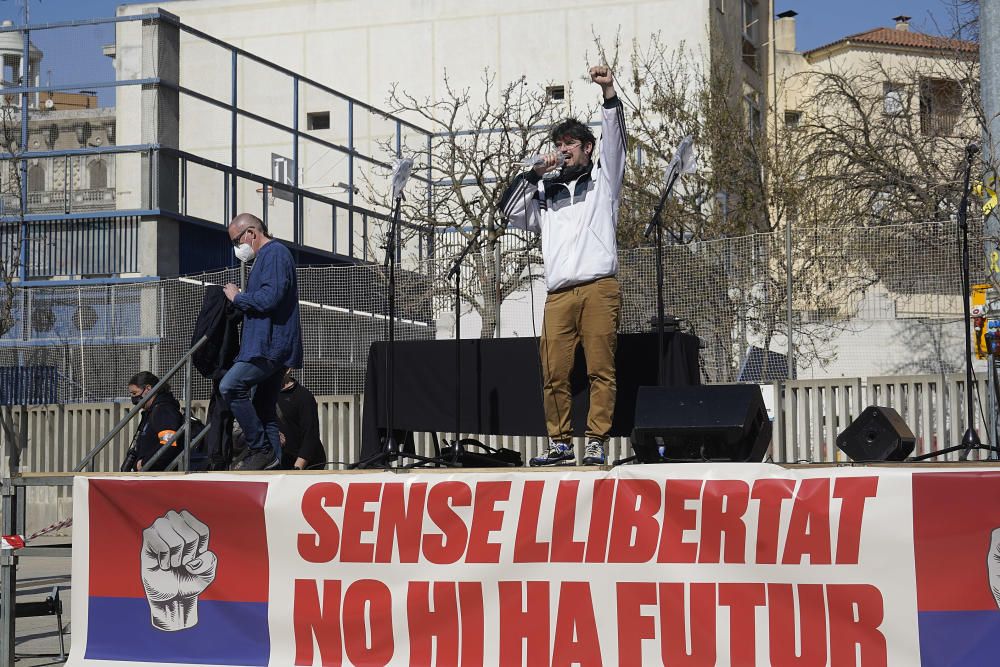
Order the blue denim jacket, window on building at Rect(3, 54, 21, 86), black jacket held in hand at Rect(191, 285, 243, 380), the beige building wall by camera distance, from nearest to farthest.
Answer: the blue denim jacket, black jacket held in hand at Rect(191, 285, 243, 380), window on building at Rect(3, 54, 21, 86), the beige building wall

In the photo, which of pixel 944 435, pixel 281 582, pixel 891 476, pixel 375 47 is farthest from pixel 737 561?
pixel 375 47

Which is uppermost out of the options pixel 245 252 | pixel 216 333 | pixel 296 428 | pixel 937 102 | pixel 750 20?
pixel 750 20

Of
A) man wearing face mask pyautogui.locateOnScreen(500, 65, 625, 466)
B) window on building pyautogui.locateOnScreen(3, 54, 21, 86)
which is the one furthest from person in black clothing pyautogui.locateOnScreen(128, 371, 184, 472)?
window on building pyautogui.locateOnScreen(3, 54, 21, 86)

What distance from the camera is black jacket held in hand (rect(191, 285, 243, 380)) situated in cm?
775

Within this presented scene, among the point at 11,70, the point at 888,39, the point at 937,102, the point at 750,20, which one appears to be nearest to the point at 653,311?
the point at 11,70

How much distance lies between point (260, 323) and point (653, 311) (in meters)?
5.65

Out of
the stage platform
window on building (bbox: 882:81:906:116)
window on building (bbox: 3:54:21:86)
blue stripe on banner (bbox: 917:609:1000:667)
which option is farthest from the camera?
window on building (bbox: 882:81:906:116)

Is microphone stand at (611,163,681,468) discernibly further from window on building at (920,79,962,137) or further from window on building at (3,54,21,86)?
window on building at (920,79,962,137)

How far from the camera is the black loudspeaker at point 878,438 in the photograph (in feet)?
21.4

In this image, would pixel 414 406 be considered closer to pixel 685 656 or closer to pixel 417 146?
pixel 685 656

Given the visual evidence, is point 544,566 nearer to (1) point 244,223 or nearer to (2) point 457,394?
(2) point 457,394

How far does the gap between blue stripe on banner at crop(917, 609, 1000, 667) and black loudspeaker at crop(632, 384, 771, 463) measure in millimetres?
1214

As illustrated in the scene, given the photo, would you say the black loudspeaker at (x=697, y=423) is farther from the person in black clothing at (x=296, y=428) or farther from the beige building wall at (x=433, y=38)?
the beige building wall at (x=433, y=38)

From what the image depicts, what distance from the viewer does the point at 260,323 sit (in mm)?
7547
